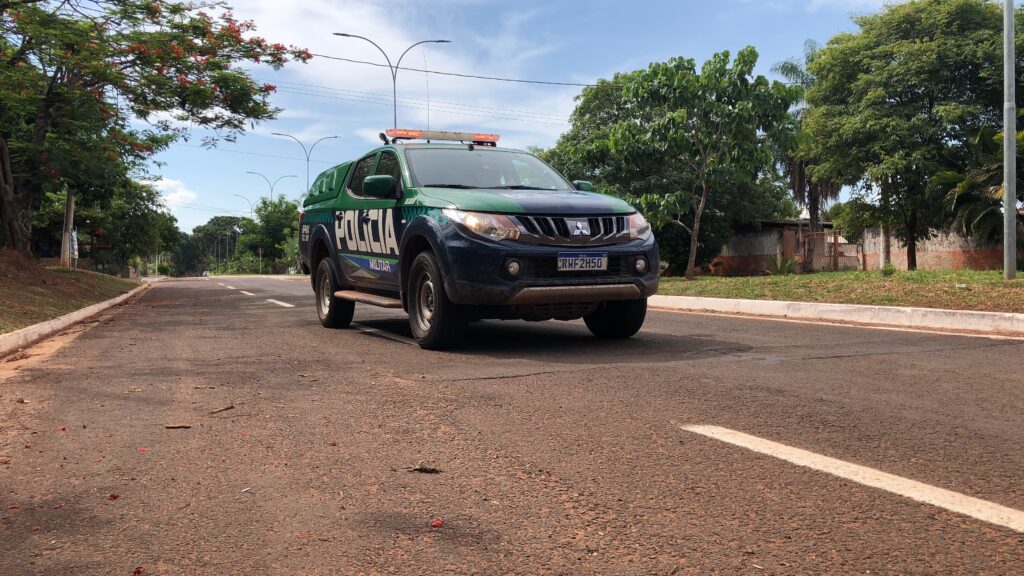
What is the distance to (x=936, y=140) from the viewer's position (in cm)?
2917

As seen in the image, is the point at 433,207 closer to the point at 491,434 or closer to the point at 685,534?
the point at 491,434

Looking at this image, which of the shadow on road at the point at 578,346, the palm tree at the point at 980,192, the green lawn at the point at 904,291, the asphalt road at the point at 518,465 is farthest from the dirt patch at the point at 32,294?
the palm tree at the point at 980,192

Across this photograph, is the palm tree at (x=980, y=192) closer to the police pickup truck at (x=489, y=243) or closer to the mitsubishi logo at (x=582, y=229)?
the police pickup truck at (x=489, y=243)

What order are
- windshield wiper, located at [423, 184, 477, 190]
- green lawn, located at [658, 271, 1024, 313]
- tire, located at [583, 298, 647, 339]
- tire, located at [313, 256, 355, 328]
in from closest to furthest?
windshield wiper, located at [423, 184, 477, 190] < tire, located at [583, 298, 647, 339] < tire, located at [313, 256, 355, 328] < green lawn, located at [658, 271, 1024, 313]

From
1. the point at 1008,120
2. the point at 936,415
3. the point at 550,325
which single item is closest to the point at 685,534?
the point at 936,415

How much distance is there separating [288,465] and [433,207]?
12.5ft

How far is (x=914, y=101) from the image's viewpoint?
29812 mm

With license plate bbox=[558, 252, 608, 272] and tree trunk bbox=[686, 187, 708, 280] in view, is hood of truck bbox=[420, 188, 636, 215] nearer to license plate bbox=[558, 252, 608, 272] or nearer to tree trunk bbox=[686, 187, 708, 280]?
license plate bbox=[558, 252, 608, 272]

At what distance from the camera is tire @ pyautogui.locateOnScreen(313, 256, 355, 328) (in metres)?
9.40

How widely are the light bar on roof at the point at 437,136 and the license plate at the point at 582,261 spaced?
268 centimetres

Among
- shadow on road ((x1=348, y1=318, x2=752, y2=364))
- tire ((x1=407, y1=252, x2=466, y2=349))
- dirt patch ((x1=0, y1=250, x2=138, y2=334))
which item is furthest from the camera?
dirt patch ((x1=0, y1=250, x2=138, y2=334))

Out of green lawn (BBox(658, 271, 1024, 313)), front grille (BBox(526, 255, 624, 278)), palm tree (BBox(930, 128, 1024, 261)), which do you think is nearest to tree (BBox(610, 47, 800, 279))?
green lawn (BBox(658, 271, 1024, 313))

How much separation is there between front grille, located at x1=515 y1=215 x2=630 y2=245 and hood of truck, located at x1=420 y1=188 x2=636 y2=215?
0.19ft

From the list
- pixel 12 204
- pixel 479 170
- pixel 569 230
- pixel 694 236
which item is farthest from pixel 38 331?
pixel 694 236
